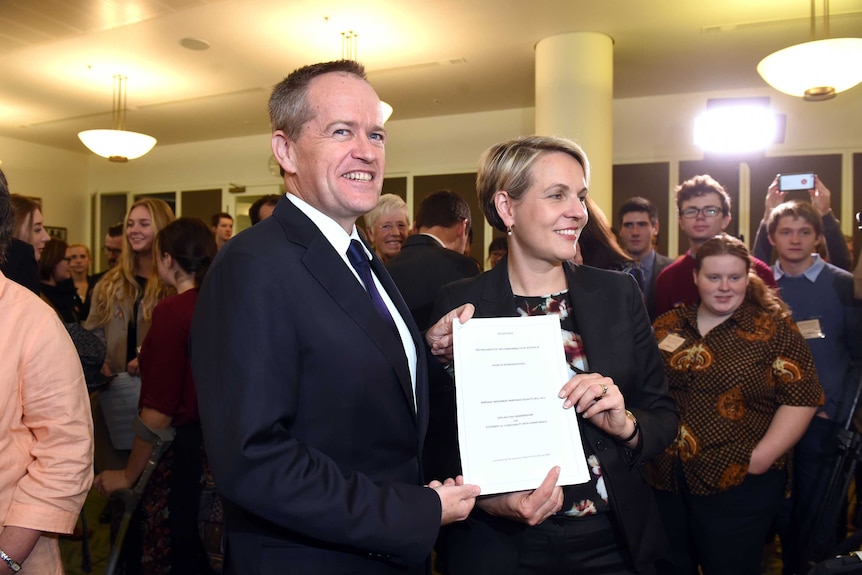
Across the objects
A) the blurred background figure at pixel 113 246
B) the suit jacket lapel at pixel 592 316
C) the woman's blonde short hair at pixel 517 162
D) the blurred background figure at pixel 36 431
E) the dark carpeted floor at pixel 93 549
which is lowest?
the dark carpeted floor at pixel 93 549

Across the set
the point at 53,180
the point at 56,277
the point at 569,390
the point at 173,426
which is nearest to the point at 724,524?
the point at 569,390

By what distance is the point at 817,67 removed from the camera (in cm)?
404

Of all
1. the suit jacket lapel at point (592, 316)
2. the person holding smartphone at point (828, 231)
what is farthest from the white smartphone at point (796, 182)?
the suit jacket lapel at point (592, 316)

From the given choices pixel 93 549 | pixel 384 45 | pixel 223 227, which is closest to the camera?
pixel 93 549

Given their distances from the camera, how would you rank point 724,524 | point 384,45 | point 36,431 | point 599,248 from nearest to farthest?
point 36,431, point 724,524, point 599,248, point 384,45

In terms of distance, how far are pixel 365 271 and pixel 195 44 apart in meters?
5.21

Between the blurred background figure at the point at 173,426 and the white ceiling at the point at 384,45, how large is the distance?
2987 mm

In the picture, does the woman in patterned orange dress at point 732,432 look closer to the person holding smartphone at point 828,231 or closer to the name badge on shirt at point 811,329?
the name badge on shirt at point 811,329

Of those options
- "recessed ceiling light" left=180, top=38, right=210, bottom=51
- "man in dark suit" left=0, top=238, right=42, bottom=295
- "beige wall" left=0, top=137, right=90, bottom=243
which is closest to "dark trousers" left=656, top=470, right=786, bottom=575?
"man in dark suit" left=0, top=238, right=42, bottom=295

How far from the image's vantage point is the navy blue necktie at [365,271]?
4.14ft

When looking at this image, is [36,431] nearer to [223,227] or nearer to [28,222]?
[28,222]

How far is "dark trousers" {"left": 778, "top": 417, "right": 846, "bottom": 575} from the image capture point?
275cm

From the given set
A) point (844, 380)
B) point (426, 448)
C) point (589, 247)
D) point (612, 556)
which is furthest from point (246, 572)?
point (844, 380)

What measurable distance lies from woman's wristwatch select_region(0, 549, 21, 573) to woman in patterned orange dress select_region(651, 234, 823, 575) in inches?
79.5
